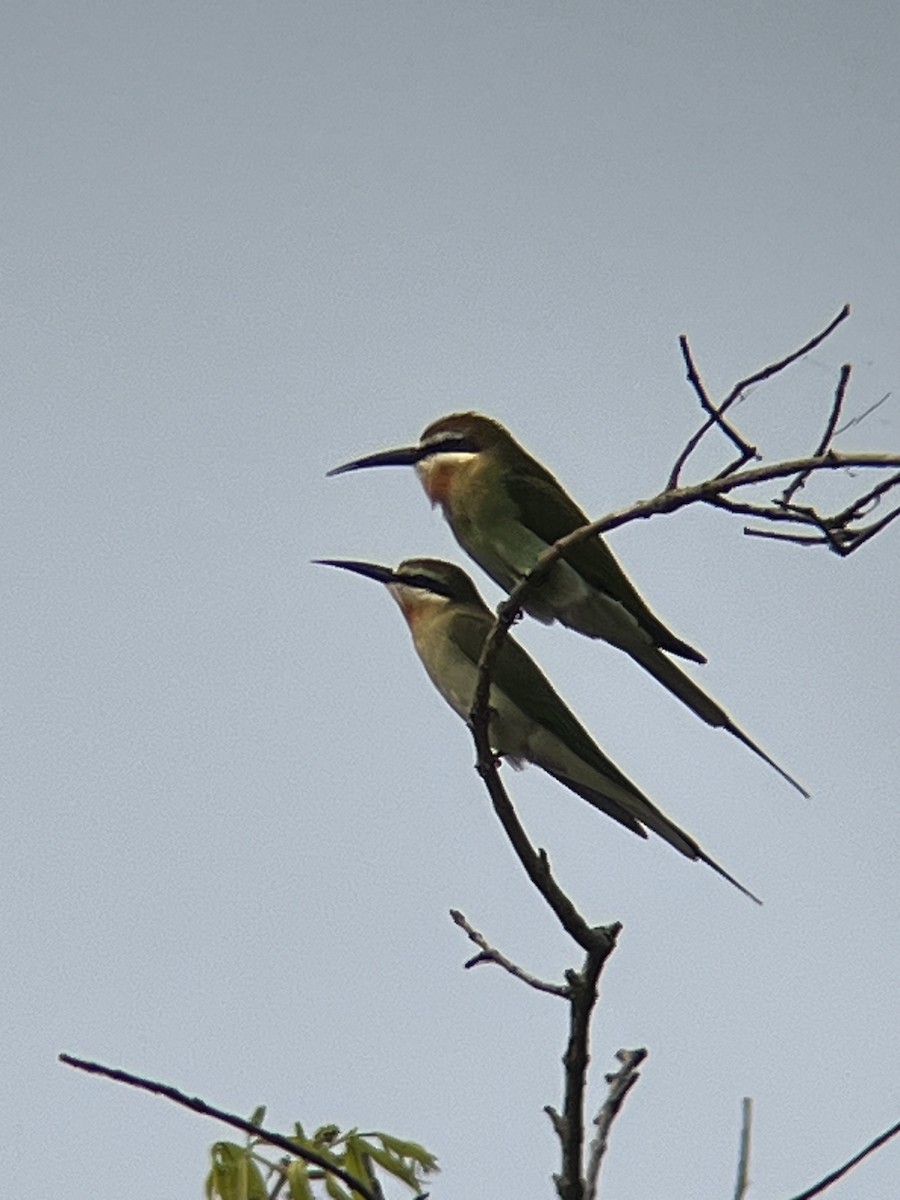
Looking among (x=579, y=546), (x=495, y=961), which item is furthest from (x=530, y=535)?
(x=495, y=961)

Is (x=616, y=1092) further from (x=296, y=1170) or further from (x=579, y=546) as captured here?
(x=579, y=546)

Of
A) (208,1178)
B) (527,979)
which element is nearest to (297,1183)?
(208,1178)

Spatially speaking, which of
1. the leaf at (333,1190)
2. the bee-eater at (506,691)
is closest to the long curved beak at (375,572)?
the bee-eater at (506,691)

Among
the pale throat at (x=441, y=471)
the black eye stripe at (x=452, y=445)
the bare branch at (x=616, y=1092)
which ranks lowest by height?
the bare branch at (x=616, y=1092)

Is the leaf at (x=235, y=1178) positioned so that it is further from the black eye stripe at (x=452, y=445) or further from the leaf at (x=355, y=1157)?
the black eye stripe at (x=452, y=445)

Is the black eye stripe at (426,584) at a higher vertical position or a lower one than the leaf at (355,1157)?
higher

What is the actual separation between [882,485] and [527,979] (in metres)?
0.67

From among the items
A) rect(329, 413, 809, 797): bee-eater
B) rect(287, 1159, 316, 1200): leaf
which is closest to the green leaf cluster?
rect(287, 1159, 316, 1200): leaf

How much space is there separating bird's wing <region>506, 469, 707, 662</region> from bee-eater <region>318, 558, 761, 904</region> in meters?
0.22

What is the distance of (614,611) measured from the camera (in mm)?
3486

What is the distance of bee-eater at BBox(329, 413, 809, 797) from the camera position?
3.45 metres

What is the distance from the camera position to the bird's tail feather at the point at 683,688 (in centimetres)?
320

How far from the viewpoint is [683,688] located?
330 centimetres

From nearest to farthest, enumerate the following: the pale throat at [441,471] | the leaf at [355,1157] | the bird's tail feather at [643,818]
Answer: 1. the leaf at [355,1157]
2. the bird's tail feather at [643,818]
3. the pale throat at [441,471]
